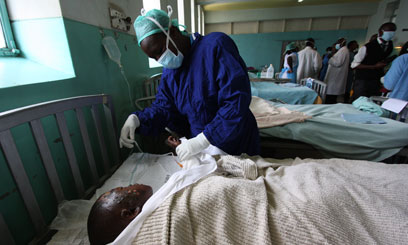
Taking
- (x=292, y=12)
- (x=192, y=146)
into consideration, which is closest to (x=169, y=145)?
(x=192, y=146)

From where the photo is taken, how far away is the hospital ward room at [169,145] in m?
0.65

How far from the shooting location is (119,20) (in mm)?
1537

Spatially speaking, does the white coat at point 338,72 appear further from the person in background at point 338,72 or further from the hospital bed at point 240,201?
the hospital bed at point 240,201

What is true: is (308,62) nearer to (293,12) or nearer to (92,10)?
(293,12)

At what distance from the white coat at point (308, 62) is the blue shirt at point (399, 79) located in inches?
98.6

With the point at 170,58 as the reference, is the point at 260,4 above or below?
above

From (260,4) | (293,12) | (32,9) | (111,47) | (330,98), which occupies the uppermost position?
(260,4)

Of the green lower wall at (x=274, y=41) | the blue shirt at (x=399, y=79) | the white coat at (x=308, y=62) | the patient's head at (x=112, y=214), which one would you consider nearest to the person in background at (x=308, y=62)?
the white coat at (x=308, y=62)

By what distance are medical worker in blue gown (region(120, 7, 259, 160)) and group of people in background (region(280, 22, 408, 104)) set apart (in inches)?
77.0

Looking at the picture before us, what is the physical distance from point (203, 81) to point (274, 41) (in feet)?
24.8

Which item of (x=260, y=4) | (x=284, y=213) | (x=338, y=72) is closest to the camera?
(x=284, y=213)

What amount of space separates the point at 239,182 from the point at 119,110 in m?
Answer: 1.28

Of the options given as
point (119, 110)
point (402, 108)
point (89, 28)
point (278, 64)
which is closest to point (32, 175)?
point (119, 110)

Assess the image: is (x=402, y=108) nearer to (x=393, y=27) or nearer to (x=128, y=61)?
(x=393, y=27)
